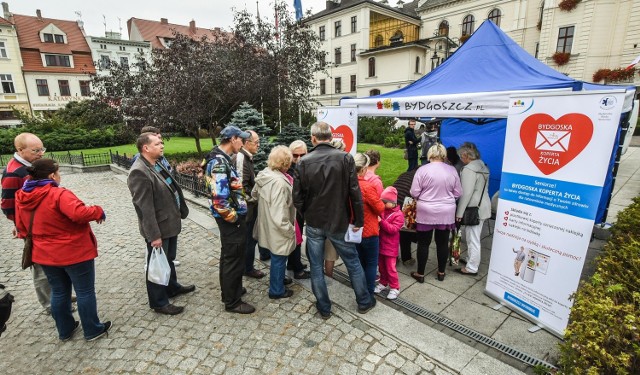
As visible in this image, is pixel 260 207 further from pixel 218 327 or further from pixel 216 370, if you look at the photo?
pixel 216 370

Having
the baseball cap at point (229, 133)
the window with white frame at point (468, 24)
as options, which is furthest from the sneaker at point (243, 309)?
the window with white frame at point (468, 24)

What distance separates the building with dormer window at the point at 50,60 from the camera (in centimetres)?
3516

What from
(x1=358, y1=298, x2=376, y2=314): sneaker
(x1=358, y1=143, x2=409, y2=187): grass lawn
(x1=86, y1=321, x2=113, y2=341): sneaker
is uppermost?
(x1=358, y1=143, x2=409, y2=187): grass lawn

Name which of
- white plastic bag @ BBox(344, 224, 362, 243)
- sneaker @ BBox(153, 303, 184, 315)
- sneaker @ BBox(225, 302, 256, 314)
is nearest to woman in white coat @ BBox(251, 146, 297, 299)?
sneaker @ BBox(225, 302, 256, 314)

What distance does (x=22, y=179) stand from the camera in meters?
3.52

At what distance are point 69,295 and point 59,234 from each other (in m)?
0.68

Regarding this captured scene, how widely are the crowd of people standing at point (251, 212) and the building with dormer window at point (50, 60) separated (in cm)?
4111

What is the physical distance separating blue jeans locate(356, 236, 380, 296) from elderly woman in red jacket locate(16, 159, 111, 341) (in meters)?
2.61

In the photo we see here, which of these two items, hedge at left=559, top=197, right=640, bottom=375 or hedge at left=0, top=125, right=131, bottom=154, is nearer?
hedge at left=559, top=197, right=640, bottom=375

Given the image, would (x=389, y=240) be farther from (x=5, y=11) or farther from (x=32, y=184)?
(x=5, y=11)

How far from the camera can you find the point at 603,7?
22.8m

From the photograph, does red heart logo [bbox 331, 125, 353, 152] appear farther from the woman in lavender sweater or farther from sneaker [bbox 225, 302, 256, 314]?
sneaker [bbox 225, 302, 256, 314]

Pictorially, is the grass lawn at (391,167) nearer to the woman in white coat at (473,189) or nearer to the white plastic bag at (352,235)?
the woman in white coat at (473,189)

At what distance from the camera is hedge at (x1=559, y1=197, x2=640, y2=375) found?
177 centimetres
